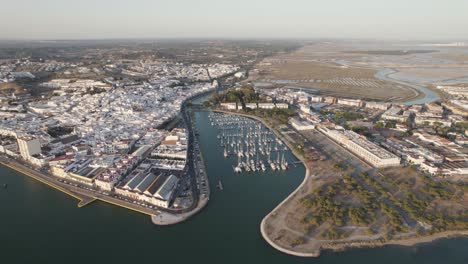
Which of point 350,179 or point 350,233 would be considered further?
point 350,179

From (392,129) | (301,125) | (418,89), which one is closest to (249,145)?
(301,125)

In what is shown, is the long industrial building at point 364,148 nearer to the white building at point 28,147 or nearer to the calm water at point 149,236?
the calm water at point 149,236

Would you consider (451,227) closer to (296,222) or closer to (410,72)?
(296,222)

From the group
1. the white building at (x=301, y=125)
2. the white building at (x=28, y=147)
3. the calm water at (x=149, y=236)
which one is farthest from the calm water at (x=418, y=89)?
the white building at (x=28, y=147)

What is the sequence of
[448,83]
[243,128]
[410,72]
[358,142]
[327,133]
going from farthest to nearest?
[410,72], [448,83], [243,128], [327,133], [358,142]

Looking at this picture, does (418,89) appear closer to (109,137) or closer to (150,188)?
(109,137)

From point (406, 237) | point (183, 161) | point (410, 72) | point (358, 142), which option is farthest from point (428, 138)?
point (410, 72)
